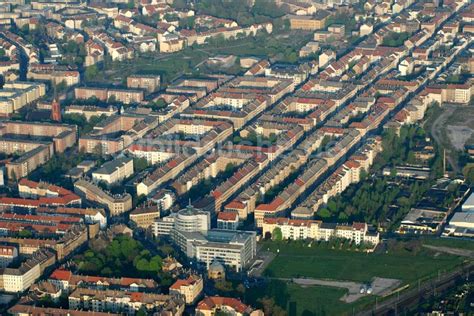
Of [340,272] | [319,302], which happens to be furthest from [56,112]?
[319,302]

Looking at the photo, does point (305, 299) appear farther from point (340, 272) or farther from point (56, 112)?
point (56, 112)

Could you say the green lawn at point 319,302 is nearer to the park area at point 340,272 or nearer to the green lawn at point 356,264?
the park area at point 340,272

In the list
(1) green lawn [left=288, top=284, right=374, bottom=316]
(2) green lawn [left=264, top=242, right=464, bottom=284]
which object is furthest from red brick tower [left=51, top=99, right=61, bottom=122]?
(1) green lawn [left=288, top=284, right=374, bottom=316]

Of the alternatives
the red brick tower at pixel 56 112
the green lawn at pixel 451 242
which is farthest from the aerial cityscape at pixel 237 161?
the red brick tower at pixel 56 112

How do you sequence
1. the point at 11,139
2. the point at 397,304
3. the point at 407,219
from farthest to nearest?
the point at 11,139, the point at 407,219, the point at 397,304

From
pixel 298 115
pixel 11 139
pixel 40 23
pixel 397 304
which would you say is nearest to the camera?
pixel 397 304

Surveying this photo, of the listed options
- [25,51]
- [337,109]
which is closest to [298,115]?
[337,109]

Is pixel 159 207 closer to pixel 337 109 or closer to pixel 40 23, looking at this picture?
pixel 337 109
